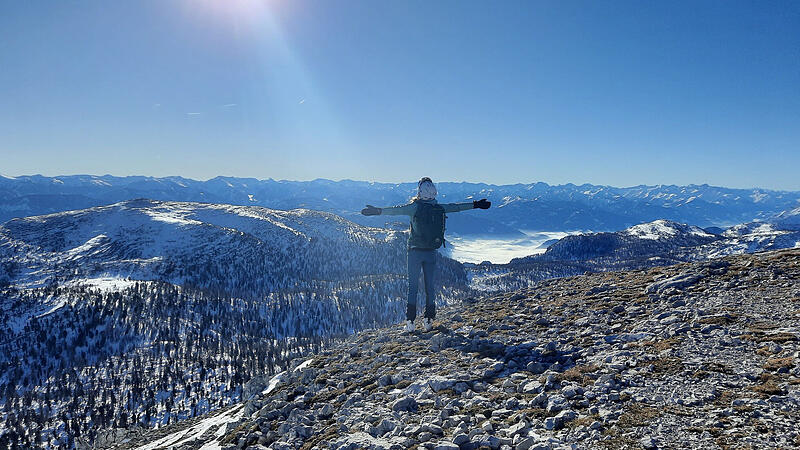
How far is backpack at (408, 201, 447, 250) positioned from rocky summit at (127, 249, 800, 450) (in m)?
4.33

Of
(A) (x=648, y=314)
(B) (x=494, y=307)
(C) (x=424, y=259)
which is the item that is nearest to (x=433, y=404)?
(C) (x=424, y=259)

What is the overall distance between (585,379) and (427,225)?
8.88m

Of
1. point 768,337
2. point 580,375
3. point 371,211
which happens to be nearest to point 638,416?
point 580,375

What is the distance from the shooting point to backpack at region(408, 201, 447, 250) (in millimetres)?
17188

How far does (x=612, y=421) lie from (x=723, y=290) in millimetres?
11644

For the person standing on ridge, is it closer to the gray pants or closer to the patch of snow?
the gray pants

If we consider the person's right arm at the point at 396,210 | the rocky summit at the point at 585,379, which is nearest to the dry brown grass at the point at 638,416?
the rocky summit at the point at 585,379

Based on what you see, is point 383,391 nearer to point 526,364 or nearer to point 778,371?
point 526,364

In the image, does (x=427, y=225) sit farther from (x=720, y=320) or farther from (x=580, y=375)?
(x=720, y=320)

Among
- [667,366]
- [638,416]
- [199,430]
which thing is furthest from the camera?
[199,430]

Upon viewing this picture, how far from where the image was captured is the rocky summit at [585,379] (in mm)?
7977

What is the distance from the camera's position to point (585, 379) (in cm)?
1048

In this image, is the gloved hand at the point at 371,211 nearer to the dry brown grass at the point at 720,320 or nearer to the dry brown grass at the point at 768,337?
the dry brown grass at the point at 720,320

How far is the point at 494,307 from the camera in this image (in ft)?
74.9
